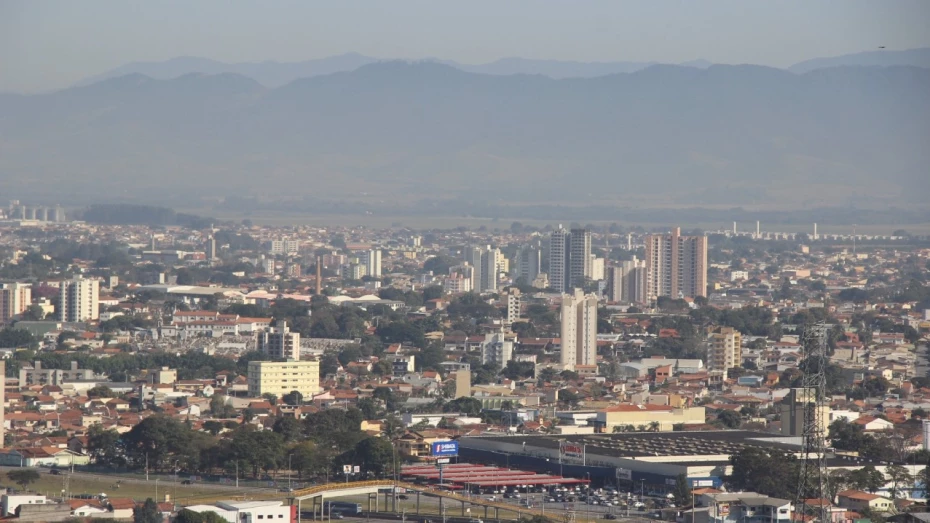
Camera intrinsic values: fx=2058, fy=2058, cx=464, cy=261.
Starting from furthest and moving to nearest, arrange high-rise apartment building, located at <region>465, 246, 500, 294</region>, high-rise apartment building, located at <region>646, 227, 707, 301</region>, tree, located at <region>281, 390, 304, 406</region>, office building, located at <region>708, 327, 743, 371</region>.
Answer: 1. high-rise apartment building, located at <region>465, 246, 500, 294</region>
2. high-rise apartment building, located at <region>646, 227, 707, 301</region>
3. office building, located at <region>708, 327, 743, 371</region>
4. tree, located at <region>281, 390, 304, 406</region>

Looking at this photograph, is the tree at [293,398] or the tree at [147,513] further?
the tree at [293,398]

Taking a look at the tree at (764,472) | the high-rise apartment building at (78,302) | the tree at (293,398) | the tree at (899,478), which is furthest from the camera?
the high-rise apartment building at (78,302)

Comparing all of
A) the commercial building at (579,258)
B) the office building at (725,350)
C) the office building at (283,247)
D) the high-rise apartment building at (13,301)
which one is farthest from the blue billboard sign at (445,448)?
the office building at (283,247)

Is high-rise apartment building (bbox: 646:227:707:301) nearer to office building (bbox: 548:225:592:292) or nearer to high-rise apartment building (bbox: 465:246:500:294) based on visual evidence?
office building (bbox: 548:225:592:292)

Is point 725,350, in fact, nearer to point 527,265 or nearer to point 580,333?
point 580,333

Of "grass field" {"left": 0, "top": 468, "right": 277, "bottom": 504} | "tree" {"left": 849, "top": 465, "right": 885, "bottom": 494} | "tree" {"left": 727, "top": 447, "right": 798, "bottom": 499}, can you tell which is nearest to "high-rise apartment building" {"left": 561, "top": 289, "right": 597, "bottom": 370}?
"tree" {"left": 727, "top": 447, "right": 798, "bottom": 499}

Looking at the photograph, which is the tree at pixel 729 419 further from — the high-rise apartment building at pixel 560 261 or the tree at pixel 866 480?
the high-rise apartment building at pixel 560 261
